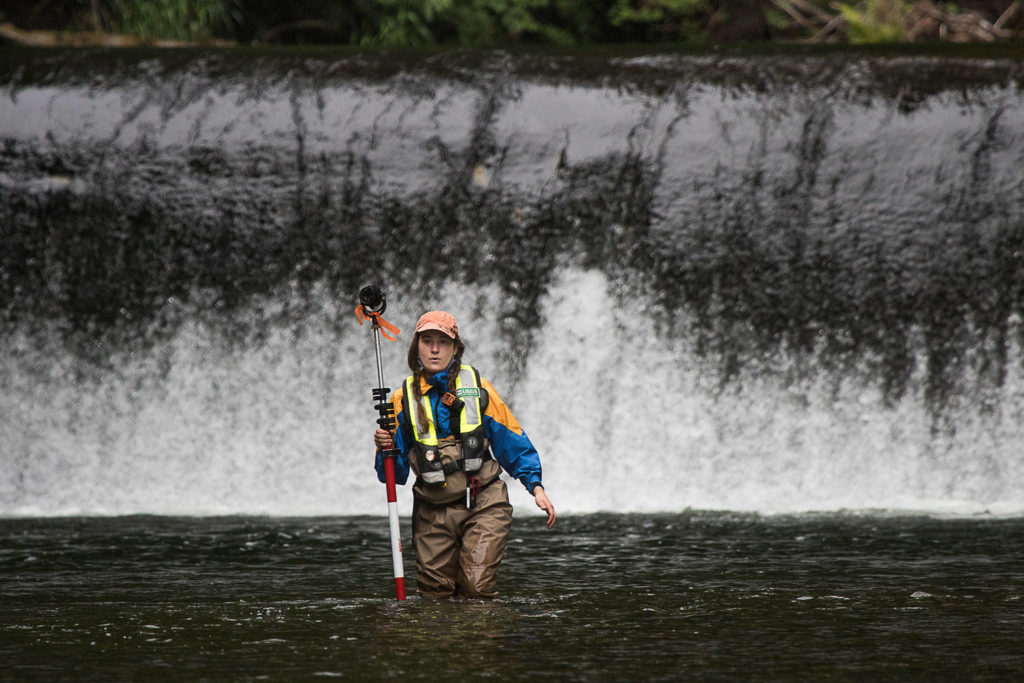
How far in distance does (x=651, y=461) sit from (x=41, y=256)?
13.1 feet

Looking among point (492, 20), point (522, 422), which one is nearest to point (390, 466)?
point (522, 422)

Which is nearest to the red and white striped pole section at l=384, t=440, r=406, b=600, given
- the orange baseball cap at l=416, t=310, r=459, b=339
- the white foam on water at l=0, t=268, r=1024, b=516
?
the orange baseball cap at l=416, t=310, r=459, b=339

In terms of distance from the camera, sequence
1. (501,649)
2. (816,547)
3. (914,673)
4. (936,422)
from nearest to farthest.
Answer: (914,673) → (501,649) → (816,547) → (936,422)

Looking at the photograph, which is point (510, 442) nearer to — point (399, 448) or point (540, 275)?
point (399, 448)

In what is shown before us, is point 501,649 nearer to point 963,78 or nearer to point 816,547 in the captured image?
point 816,547

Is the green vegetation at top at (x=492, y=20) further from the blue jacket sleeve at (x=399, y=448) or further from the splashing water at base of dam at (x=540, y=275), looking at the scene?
the blue jacket sleeve at (x=399, y=448)

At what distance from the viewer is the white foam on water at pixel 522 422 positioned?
26.7 ft

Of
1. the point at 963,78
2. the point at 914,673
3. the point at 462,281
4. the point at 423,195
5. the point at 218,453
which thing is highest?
the point at 963,78

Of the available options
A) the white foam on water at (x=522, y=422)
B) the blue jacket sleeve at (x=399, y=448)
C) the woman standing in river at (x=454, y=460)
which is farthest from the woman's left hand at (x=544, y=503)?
the white foam on water at (x=522, y=422)

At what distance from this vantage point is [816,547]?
6.30 m

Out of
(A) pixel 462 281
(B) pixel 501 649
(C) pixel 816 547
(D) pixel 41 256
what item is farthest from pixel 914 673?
(D) pixel 41 256

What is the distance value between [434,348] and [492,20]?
9173mm

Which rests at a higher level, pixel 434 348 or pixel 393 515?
pixel 434 348

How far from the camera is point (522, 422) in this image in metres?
8.41
